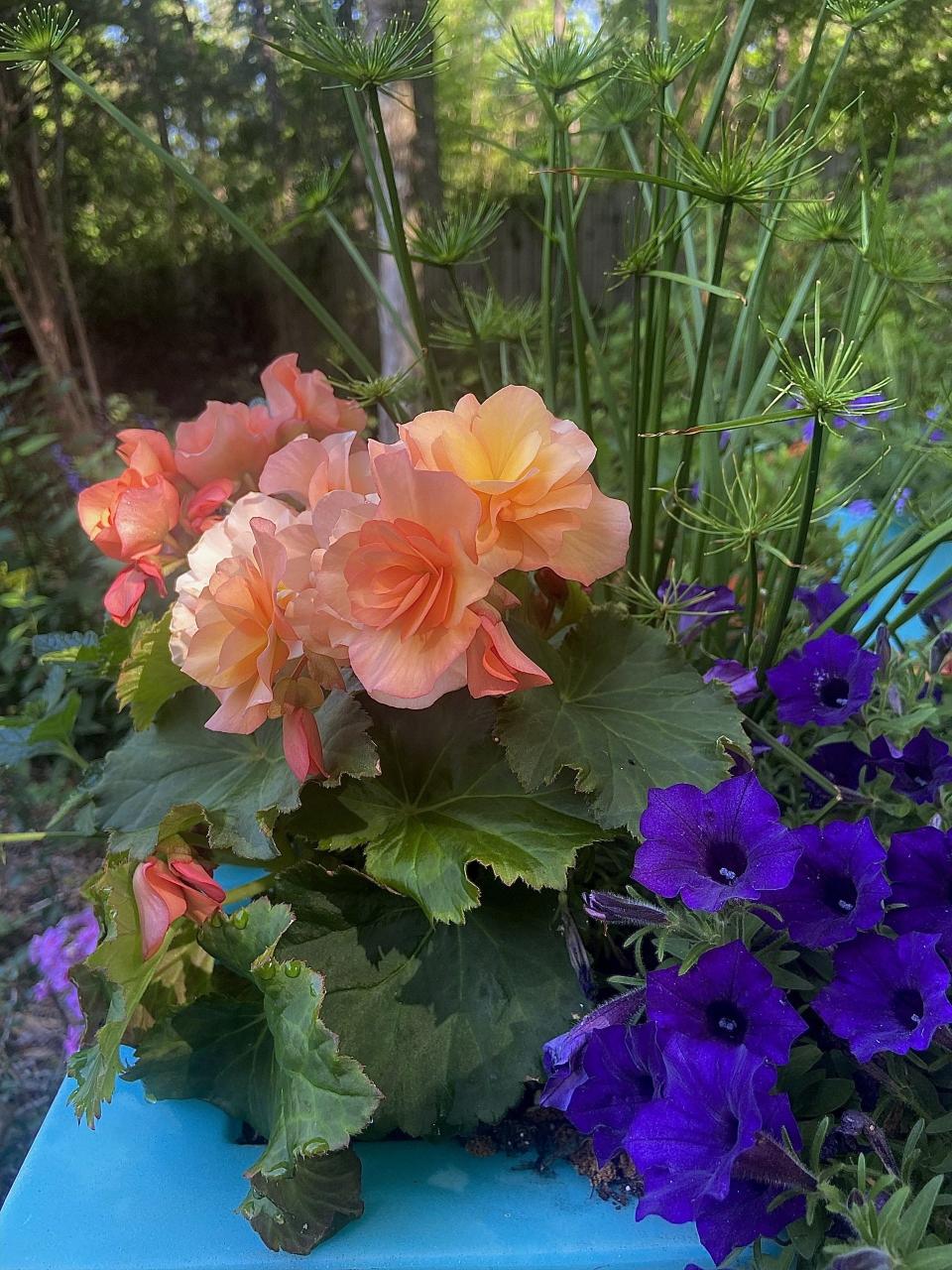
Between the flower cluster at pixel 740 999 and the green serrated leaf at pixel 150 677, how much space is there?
1.29ft

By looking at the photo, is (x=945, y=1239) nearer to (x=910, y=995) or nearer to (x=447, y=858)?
(x=910, y=995)

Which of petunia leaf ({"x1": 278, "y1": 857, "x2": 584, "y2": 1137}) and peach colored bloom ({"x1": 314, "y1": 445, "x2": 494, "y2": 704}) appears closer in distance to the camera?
peach colored bloom ({"x1": 314, "y1": 445, "x2": 494, "y2": 704})

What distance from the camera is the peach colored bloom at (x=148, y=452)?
30.0 inches

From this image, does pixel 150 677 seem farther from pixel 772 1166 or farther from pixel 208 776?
pixel 772 1166

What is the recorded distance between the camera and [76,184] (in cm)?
365

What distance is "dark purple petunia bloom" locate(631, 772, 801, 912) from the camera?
1.60 ft

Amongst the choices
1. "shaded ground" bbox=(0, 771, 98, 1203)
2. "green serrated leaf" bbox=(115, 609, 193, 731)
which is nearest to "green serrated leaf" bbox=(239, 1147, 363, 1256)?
"green serrated leaf" bbox=(115, 609, 193, 731)

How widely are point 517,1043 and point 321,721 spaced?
9.9 inches

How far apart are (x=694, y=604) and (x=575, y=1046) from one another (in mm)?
391

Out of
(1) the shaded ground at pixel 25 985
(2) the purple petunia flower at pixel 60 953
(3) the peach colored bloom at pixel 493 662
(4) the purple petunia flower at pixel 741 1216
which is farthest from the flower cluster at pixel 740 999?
(2) the purple petunia flower at pixel 60 953

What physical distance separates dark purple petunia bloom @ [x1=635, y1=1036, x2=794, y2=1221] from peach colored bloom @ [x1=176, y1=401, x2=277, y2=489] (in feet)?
1.86

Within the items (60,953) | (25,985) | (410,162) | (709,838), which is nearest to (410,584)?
(709,838)

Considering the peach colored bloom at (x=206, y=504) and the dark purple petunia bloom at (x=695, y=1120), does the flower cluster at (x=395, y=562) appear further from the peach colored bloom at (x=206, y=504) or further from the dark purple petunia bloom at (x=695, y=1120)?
the dark purple petunia bloom at (x=695, y=1120)

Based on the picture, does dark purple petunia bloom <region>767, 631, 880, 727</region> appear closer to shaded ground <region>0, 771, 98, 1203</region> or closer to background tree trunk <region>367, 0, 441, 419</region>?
shaded ground <region>0, 771, 98, 1203</region>
